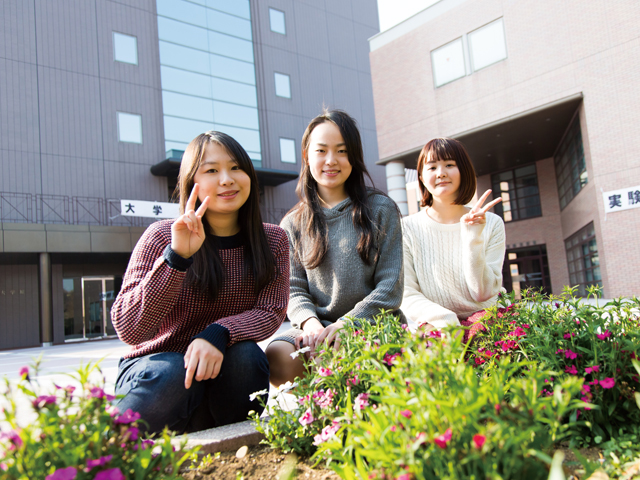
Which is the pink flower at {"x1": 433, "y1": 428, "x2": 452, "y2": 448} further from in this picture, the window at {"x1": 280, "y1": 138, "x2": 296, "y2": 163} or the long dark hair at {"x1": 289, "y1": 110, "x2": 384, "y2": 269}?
the window at {"x1": 280, "y1": 138, "x2": 296, "y2": 163}

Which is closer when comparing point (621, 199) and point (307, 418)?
point (307, 418)

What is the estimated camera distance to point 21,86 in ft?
49.7

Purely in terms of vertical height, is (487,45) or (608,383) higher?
(487,45)

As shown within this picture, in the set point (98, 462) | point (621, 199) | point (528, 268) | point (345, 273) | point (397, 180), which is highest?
point (397, 180)

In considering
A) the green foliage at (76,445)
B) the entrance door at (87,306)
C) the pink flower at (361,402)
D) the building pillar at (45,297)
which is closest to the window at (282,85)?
the entrance door at (87,306)

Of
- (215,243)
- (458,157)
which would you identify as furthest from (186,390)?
(458,157)

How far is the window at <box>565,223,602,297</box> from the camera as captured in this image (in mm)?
14159

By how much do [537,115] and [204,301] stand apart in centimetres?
1458

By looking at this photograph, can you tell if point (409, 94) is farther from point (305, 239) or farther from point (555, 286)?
point (305, 239)

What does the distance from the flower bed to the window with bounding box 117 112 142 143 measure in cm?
1716

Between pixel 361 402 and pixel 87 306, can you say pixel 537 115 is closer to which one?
pixel 361 402

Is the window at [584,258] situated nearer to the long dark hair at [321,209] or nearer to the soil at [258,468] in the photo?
the long dark hair at [321,209]

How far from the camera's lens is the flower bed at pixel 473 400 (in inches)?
31.9

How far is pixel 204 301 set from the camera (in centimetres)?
214
